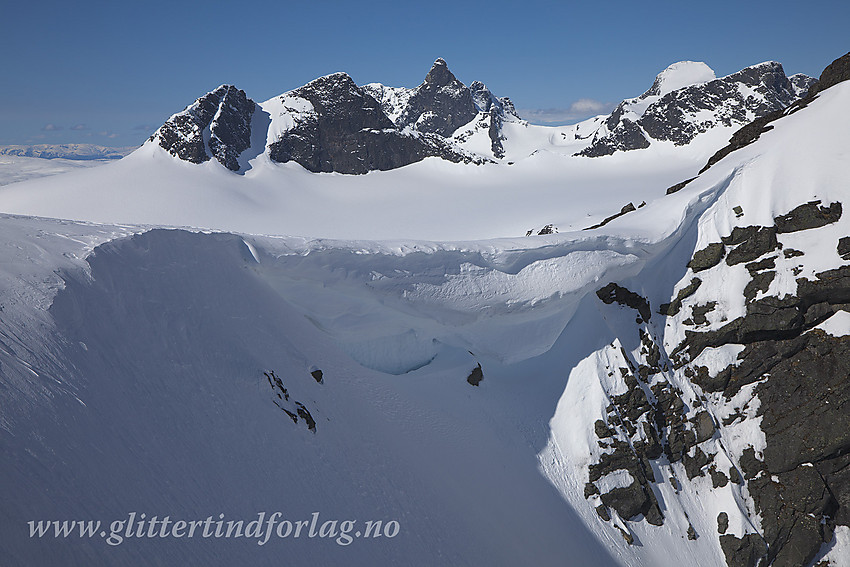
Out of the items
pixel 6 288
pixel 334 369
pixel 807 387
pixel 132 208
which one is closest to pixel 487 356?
pixel 334 369

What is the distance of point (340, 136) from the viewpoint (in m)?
83.0

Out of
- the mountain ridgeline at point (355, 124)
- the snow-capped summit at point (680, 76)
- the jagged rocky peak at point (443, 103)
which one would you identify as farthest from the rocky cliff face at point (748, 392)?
the jagged rocky peak at point (443, 103)

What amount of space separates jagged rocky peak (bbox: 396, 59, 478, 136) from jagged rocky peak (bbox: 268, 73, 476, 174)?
193ft

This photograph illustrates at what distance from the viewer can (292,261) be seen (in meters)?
12.3

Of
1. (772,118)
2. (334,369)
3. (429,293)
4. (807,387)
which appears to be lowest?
(807,387)

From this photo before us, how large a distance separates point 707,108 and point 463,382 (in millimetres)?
90309

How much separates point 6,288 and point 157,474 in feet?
12.0

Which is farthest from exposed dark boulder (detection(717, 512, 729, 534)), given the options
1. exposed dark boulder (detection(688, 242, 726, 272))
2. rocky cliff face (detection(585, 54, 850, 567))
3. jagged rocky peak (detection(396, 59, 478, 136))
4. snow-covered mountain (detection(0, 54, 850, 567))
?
jagged rocky peak (detection(396, 59, 478, 136))

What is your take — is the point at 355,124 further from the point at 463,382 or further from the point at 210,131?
the point at 463,382

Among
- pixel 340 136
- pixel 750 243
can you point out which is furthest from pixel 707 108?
pixel 750 243

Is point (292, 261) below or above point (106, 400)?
above

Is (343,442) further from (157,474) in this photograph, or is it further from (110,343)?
(110,343)

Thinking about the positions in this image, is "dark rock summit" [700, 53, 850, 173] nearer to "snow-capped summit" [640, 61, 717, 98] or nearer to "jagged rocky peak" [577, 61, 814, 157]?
"jagged rocky peak" [577, 61, 814, 157]

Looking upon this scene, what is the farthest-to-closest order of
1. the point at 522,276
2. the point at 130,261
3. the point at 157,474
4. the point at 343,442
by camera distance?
the point at 522,276
the point at 343,442
the point at 130,261
the point at 157,474
